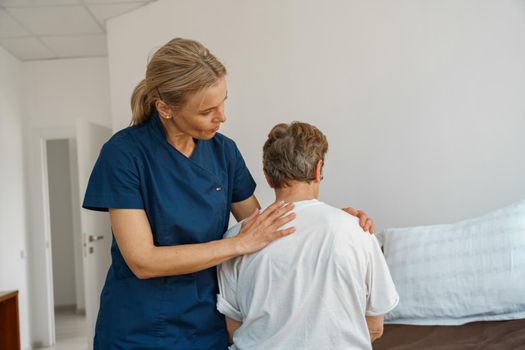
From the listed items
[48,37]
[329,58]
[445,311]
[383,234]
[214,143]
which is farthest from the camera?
[48,37]

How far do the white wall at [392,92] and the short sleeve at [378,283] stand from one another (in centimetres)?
157

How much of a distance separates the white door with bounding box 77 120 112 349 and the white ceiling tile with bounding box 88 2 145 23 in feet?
2.45

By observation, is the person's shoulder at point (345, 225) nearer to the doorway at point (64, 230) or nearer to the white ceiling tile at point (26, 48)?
the white ceiling tile at point (26, 48)

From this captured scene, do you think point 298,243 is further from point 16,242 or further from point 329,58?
point 16,242

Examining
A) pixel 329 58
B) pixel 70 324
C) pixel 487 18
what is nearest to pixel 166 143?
pixel 329 58

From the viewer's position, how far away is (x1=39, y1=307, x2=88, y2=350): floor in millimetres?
4828

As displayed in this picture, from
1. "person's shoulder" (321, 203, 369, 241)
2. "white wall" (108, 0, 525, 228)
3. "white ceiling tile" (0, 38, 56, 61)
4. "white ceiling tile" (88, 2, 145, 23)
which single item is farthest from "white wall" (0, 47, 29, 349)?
"person's shoulder" (321, 203, 369, 241)


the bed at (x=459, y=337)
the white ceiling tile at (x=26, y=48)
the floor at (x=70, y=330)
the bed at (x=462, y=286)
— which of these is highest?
the white ceiling tile at (x=26, y=48)

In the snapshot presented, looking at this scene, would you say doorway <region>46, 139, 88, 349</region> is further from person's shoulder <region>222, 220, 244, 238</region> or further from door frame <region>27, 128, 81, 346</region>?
person's shoulder <region>222, 220, 244, 238</region>

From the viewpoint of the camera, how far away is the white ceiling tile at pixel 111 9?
11.6ft

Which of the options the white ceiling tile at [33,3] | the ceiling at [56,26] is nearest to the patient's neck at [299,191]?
the ceiling at [56,26]

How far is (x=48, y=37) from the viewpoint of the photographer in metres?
4.25

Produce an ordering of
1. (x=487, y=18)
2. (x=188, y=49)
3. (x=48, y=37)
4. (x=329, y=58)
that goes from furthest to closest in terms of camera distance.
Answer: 1. (x=48, y=37)
2. (x=329, y=58)
3. (x=487, y=18)
4. (x=188, y=49)

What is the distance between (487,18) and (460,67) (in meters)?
0.26
